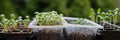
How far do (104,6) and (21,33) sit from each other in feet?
2.56

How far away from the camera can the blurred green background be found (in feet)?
5.35

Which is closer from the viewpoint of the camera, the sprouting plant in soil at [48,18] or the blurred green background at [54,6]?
the sprouting plant in soil at [48,18]

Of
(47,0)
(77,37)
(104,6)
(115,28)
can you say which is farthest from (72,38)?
(104,6)

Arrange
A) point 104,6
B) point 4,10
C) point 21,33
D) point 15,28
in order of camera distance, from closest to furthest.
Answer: point 21,33 → point 15,28 → point 4,10 → point 104,6

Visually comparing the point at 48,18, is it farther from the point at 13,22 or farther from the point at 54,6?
the point at 54,6

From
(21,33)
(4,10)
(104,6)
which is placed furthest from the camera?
(104,6)

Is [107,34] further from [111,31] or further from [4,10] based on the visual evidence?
[4,10]

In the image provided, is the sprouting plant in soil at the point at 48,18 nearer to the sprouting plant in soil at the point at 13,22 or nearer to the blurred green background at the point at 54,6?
the sprouting plant in soil at the point at 13,22

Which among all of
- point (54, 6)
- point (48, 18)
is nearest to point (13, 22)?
point (48, 18)

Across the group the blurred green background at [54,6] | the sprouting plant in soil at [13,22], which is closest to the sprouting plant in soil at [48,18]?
the sprouting plant in soil at [13,22]

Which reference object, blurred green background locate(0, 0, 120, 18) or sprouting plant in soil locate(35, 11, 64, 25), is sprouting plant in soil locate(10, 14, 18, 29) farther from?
blurred green background locate(0, 0, 120, 18)

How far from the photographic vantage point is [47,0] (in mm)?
1656

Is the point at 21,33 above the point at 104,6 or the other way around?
the other way around

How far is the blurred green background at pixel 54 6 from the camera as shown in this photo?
64.2 inches
